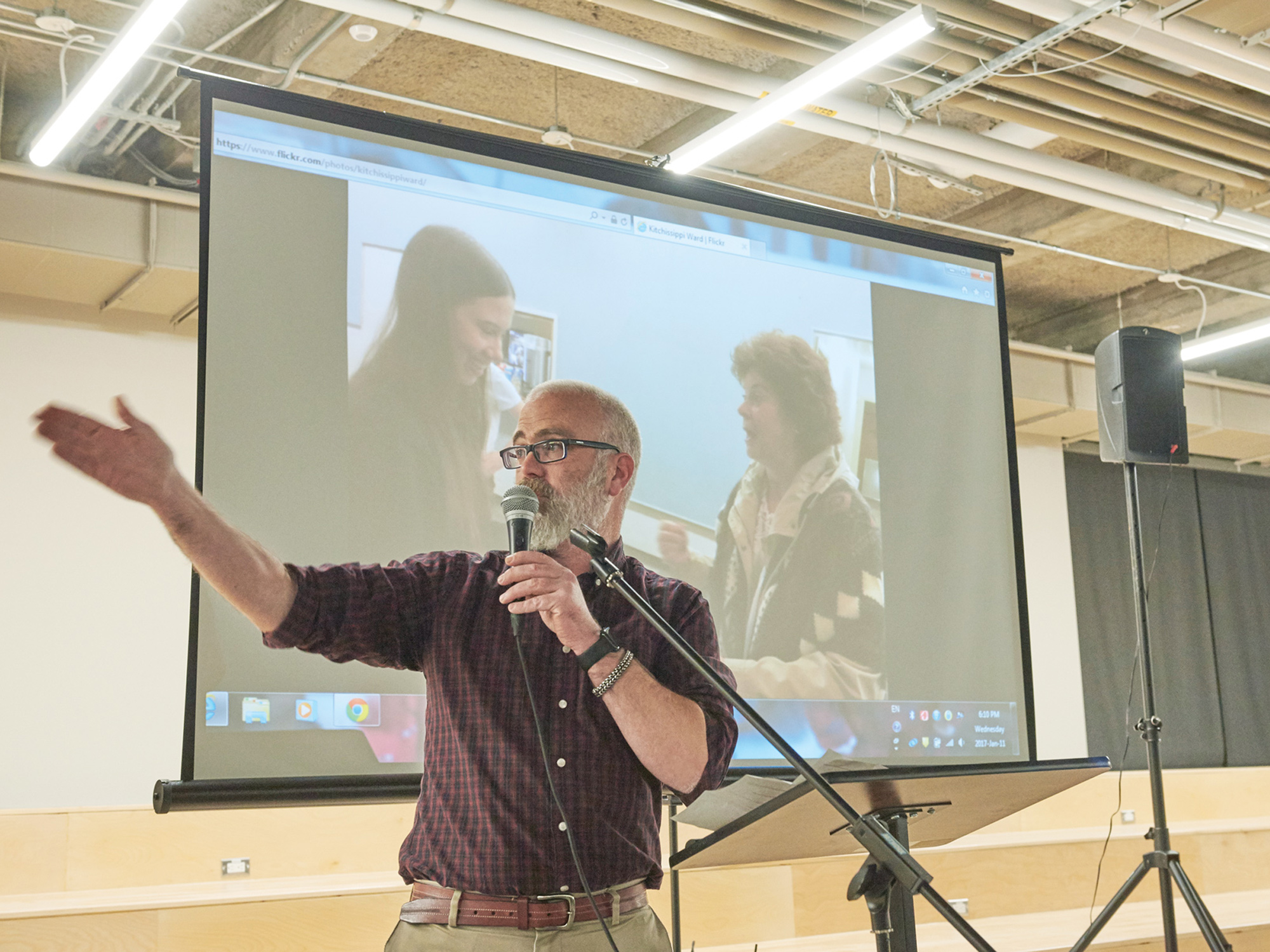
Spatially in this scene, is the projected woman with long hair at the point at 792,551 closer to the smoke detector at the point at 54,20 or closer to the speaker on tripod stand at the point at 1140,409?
the speaker on tripod stand at the point at 1140,409

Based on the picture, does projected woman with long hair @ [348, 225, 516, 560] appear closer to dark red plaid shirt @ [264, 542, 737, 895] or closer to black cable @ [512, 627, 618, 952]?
dark red plaid shirt @ [264, 542, 737, 895]

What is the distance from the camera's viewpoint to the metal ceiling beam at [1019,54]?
3.55m

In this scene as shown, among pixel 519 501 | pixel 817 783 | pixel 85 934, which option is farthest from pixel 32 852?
pixel 817 783

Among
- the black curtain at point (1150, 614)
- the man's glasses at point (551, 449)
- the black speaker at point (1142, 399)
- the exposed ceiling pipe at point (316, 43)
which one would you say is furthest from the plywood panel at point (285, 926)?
the black curtain at point (1150, 614)

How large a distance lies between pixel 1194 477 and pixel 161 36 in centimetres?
734

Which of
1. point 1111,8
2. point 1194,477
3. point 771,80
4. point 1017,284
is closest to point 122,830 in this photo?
point 771,80

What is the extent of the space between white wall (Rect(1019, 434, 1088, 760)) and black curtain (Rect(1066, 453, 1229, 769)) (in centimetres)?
11

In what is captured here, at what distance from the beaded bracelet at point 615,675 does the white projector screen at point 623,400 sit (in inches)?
34.3

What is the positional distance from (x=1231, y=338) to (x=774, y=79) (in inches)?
128

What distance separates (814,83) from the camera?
3521 millimetres

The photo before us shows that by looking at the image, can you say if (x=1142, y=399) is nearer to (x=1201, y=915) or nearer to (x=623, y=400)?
(x=1201, y=915)

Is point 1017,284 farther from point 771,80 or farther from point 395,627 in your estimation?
point 395,627

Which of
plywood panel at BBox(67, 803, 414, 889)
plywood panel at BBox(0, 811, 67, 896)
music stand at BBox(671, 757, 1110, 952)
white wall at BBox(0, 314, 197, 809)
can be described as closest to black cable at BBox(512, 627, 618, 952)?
music stand at BBox(671, 757, 1110, 952)

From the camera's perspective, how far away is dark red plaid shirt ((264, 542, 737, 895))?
5.23 feet
